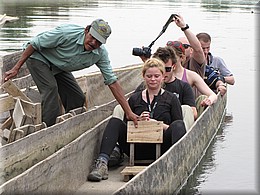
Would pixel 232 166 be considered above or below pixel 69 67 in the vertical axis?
below

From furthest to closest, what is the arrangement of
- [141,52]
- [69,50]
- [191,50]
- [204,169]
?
[191,50] < [141,52] < [204,169] < [69,50]

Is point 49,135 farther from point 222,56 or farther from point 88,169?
point 222,56

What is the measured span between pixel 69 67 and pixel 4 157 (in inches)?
76.1

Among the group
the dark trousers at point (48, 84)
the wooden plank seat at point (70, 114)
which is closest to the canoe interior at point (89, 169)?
the wooden plank seat at point (70, 114)

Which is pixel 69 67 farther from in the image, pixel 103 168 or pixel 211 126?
pixel 211 126

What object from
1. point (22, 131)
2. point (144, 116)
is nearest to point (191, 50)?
point (144, 116)

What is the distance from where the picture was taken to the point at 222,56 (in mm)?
20438

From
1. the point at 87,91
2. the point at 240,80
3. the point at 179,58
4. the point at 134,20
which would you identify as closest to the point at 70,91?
the point at 179,58

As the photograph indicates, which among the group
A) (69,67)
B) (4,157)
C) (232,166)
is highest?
(69,67)

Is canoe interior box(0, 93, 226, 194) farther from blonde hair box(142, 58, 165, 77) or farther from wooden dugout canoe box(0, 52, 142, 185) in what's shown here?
blonde hair box(142, 58, 165, 77)

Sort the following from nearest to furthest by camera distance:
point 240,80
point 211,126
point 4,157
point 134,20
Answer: point 4,157, point 211,126, point 240,80, point 134,20

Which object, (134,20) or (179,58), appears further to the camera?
(134,20)

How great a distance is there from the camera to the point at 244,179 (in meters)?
8.39

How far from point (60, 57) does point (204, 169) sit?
213 centimetres
